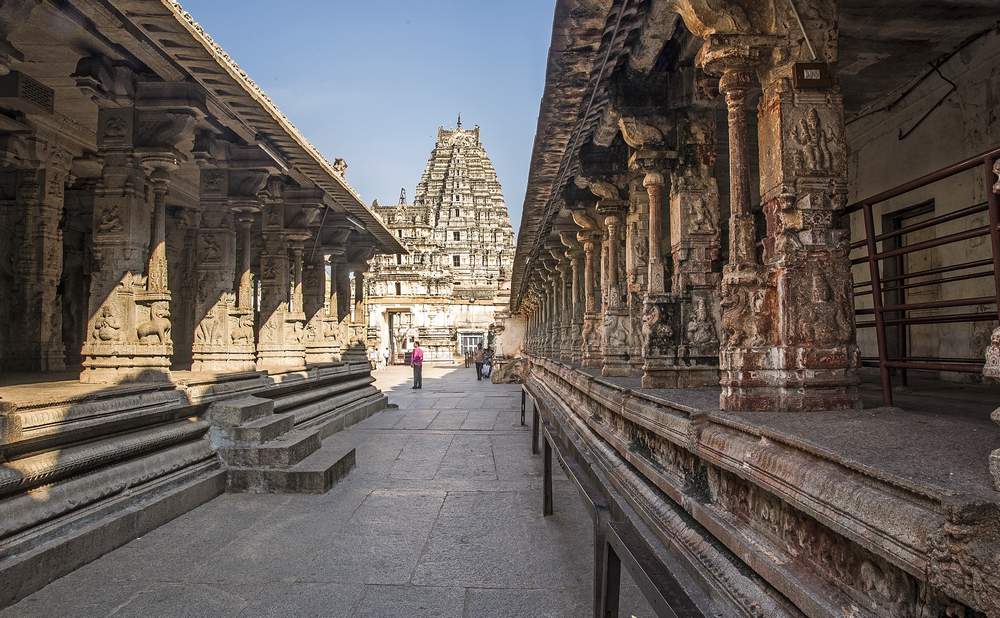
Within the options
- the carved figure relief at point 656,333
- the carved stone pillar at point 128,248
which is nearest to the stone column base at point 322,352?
the carved stone pillar at point 128,248

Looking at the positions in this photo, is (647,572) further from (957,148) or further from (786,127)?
(957,148)

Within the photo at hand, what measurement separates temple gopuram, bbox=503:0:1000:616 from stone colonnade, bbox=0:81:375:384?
12.9 feet

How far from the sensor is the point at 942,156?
635 centimetres

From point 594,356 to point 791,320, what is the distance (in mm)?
6536

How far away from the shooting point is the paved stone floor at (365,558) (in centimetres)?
336

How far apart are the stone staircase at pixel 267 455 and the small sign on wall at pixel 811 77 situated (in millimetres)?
4858

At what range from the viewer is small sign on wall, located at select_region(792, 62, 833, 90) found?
3.29 meters

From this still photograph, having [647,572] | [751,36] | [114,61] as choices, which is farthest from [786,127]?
[114,61]

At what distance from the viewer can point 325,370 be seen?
38.0ft

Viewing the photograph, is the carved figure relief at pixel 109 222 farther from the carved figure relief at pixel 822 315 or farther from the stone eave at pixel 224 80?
the carved figure relief at pixel 822 315

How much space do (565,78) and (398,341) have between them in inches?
1700

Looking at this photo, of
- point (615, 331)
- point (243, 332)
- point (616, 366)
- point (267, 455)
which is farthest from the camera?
point (243, 332)

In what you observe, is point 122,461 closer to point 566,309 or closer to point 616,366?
point 616,366

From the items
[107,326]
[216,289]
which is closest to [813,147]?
[107,326]
